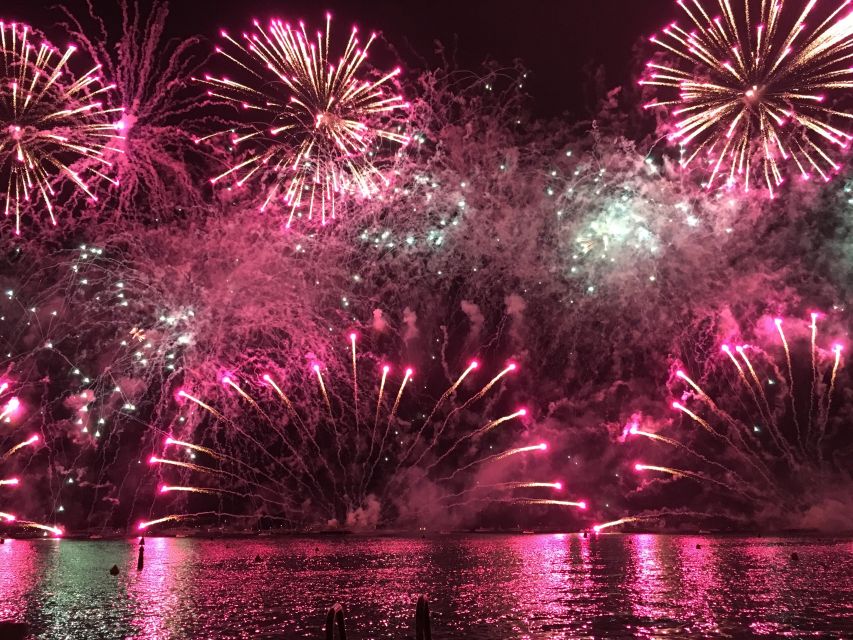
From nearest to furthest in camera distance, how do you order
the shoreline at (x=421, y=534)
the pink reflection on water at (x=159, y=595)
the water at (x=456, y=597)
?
the water at (x=456, y=597) → the pink reflection on water at (x=159, y=595) → the shoreline at (x=421, y=534)

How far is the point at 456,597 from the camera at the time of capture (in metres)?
22.0

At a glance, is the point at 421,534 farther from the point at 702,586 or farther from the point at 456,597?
the point at 456,597

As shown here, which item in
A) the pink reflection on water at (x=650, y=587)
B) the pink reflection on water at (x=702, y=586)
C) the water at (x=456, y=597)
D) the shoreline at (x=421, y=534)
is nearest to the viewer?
the water at (x=456, y=597)

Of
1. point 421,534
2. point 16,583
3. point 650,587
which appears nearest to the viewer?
point 650,587

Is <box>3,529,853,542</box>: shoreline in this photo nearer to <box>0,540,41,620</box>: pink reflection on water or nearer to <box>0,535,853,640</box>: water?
<box>0,535,853,640</box>: water

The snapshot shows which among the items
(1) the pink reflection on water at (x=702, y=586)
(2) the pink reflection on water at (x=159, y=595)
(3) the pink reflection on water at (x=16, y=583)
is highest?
(3) the pink reflection on water at (x=16, y=583)

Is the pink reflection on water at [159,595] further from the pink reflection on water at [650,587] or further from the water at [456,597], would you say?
the pink reflection on water at [650,587]

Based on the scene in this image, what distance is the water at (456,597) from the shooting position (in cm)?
1662

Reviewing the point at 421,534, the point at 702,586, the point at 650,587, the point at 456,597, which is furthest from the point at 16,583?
the point at 421,534

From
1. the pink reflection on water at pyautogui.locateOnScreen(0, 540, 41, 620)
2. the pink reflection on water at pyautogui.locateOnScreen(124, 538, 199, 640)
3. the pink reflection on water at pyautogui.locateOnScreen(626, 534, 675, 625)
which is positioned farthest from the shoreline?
the pink reflection on water at pyautogui.locateOnScreen(124, 538, 199, 640)

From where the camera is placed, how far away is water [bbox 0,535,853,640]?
16625 mm

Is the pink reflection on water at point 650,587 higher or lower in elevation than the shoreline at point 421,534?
higher

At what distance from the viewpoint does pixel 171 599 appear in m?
22.3

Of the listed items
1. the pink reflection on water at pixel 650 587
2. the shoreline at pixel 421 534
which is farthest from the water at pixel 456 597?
the shoreline at pixel 421 534
